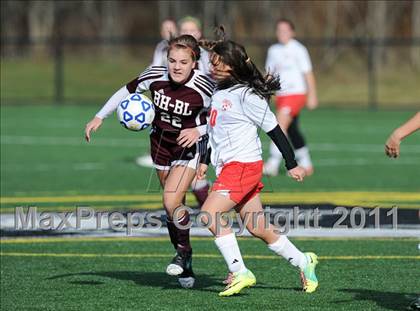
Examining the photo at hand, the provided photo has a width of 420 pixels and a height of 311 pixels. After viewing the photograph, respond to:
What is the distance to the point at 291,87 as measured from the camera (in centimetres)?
1611

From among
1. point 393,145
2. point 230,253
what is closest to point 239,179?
point 230,253

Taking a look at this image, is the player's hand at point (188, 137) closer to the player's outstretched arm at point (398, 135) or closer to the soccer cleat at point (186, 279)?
the soccer cleat at point (186, 279)

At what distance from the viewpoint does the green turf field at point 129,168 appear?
13375 mm

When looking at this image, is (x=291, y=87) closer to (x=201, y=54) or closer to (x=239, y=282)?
(x=201, y=54)

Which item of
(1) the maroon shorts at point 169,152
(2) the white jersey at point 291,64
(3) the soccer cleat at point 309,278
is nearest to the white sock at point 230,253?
(3) the soccer cleat at point 309,278

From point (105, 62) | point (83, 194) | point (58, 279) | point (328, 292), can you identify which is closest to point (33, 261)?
point (58, 279)

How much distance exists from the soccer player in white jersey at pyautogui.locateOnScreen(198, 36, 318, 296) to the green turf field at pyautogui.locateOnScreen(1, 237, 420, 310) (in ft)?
0.84

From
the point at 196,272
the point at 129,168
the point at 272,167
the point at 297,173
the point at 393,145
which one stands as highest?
the point at 393,145

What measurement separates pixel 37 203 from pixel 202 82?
16.8ft

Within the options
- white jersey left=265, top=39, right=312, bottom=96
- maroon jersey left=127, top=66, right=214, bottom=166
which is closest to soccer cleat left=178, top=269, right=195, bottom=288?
maroon jersey left=127, top=66, right=214, bottom=166

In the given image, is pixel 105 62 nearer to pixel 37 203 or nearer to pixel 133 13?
pixel 133 13

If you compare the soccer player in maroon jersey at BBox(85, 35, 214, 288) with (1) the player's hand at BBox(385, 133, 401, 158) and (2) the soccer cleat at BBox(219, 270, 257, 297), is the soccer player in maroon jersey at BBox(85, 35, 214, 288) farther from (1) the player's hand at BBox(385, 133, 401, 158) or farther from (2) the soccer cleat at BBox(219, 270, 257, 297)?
(1) the player's hand at BBox(385, 133, 401, 158)

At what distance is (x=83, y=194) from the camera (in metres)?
13.8

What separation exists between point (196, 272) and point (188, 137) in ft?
4.16
